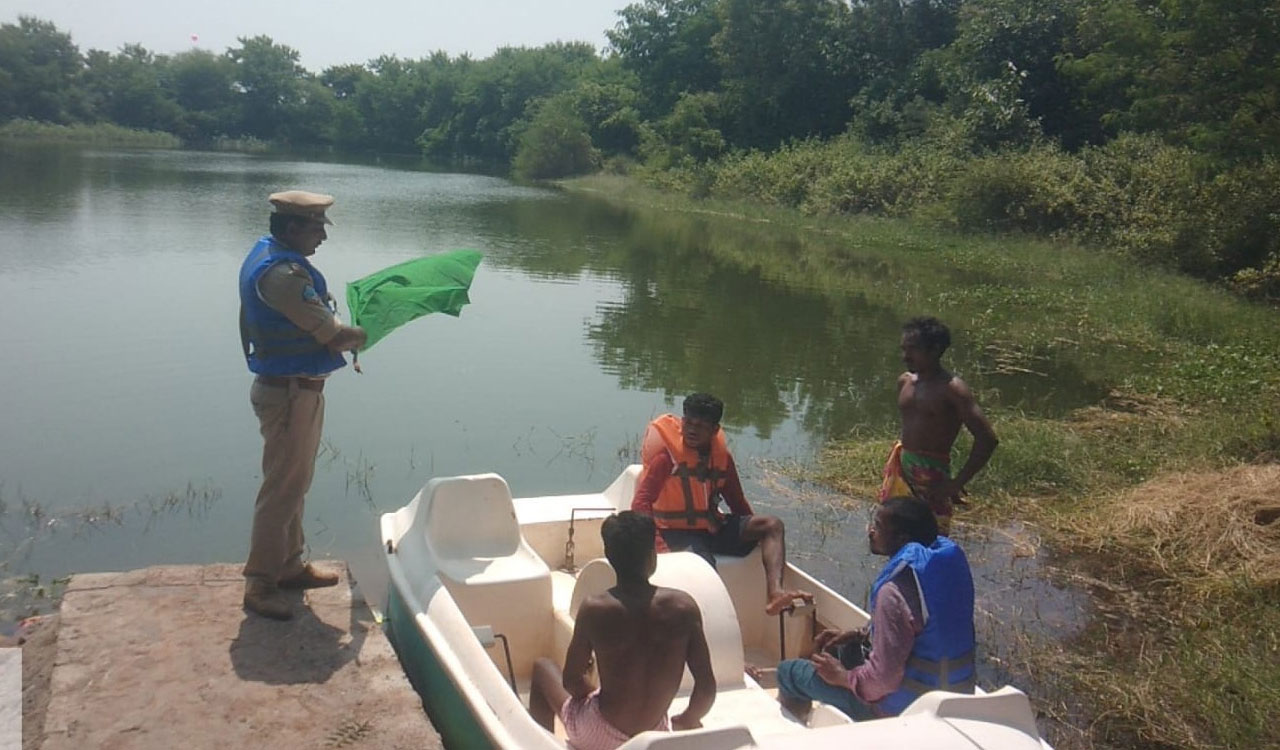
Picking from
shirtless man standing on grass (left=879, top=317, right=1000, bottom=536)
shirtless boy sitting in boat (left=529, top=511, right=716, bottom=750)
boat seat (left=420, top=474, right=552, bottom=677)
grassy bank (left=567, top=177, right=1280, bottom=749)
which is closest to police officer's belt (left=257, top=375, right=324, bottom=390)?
boat seat (left=420, top=474, right=552, bottom=677)

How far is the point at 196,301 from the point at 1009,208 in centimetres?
1733

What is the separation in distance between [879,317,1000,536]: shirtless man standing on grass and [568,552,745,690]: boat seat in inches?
56.7

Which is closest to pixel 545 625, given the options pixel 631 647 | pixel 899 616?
pixel 631 647

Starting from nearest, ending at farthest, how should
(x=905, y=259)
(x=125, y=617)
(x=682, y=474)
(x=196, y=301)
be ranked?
(x=125, y=617) → (x=682, y=474) → (x=196, y=301) → (x=905, y=259)

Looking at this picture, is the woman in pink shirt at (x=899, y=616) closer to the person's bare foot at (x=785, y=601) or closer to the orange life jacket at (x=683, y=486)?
the person's bare foot at (x=785, y=601)

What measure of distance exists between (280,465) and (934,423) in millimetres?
3041

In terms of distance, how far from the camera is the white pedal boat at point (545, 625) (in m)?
3.31

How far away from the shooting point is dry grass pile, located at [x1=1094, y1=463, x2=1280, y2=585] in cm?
616

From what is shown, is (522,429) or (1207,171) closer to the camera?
(522,429)

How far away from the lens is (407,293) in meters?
4.82

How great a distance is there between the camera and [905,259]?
22125mm

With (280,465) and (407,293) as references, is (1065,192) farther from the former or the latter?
(280,465)

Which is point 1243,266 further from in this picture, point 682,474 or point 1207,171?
point 682,474

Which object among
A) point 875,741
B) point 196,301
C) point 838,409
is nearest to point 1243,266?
point 838,409
